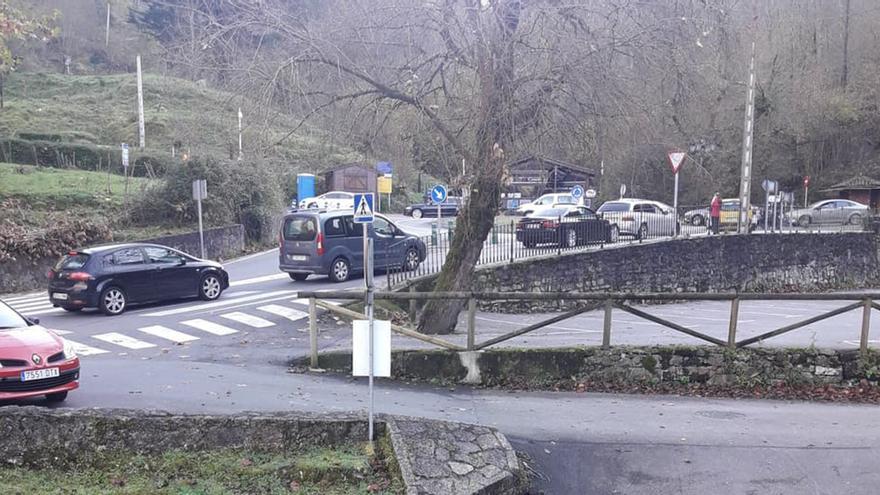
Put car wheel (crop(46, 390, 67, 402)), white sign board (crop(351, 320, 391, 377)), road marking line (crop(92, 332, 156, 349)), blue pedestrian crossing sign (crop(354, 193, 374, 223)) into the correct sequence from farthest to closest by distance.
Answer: road marking line (crop(92, 332, 156, 349)) → car wheel (crop(46, 390, 67, 402)) → blue pedestrian crossing sign (crop(354, 193, 374, 223)) → white sign board (crop(351, 320, 391, 377))

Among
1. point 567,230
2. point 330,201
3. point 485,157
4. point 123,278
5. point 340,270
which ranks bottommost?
point 340,270

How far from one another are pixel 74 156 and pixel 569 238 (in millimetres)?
29719

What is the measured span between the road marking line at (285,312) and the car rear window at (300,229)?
3.31 m

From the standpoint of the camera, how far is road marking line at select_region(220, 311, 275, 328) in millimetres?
15221

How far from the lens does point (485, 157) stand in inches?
471

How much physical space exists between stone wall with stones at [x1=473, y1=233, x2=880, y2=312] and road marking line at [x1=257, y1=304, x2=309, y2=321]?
19.9 feet

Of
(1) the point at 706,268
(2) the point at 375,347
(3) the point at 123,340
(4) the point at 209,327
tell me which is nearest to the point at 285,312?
(4) the point at 209,327

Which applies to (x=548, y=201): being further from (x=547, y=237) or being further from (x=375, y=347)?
(x=375, y=347)

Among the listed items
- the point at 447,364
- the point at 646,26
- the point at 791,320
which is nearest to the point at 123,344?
the point at 447,364

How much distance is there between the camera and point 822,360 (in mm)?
10586

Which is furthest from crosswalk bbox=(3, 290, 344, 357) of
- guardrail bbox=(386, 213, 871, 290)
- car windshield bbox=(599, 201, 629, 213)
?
car windshield bbox=(599, 201, 629, 213)

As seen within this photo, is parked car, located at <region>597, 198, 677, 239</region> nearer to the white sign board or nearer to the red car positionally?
the white sign board

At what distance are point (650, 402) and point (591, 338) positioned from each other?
5013mm

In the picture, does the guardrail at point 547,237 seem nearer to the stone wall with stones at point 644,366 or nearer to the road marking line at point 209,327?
the road marking line at point 209,327
